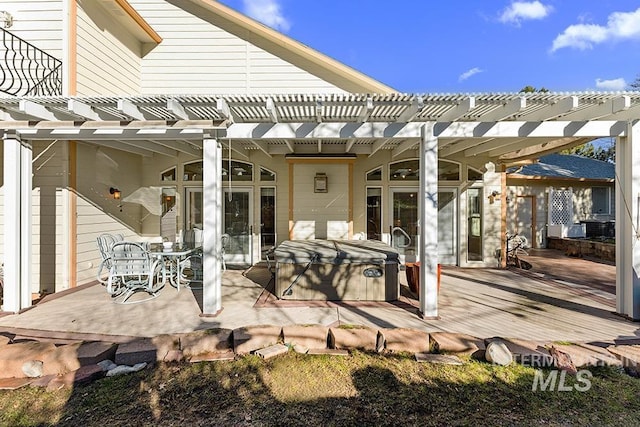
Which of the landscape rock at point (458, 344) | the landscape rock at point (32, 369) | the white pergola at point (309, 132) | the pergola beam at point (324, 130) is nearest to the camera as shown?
the landscape rock at point (32, 369)

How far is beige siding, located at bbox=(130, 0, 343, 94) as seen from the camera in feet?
24.8

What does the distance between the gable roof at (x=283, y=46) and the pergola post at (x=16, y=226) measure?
16.4 feet

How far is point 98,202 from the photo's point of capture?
20.4 feet

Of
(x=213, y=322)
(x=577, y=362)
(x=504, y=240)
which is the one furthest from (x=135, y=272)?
(x=504, y=240)

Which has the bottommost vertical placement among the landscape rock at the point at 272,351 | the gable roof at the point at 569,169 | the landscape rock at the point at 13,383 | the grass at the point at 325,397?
the grass at the point at 325,397

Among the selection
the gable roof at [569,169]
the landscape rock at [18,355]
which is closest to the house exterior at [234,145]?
the landscape rock at [18,355]

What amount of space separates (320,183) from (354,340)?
4.60m

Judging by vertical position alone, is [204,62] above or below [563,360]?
above

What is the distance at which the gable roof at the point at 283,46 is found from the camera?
7203 mm

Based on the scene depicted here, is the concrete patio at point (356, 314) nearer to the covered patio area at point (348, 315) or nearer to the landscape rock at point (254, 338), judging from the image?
the covered patio area at point (348, 315)

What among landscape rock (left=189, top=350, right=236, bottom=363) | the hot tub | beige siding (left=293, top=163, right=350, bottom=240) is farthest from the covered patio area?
beige siding (left=293, top=163, right=350, bottom=240)

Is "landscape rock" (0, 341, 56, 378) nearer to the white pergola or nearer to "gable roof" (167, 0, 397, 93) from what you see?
the white pergola

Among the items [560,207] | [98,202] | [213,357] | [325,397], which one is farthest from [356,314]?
Answer: [560,207]

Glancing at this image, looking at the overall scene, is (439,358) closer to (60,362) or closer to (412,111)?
(412,111)
